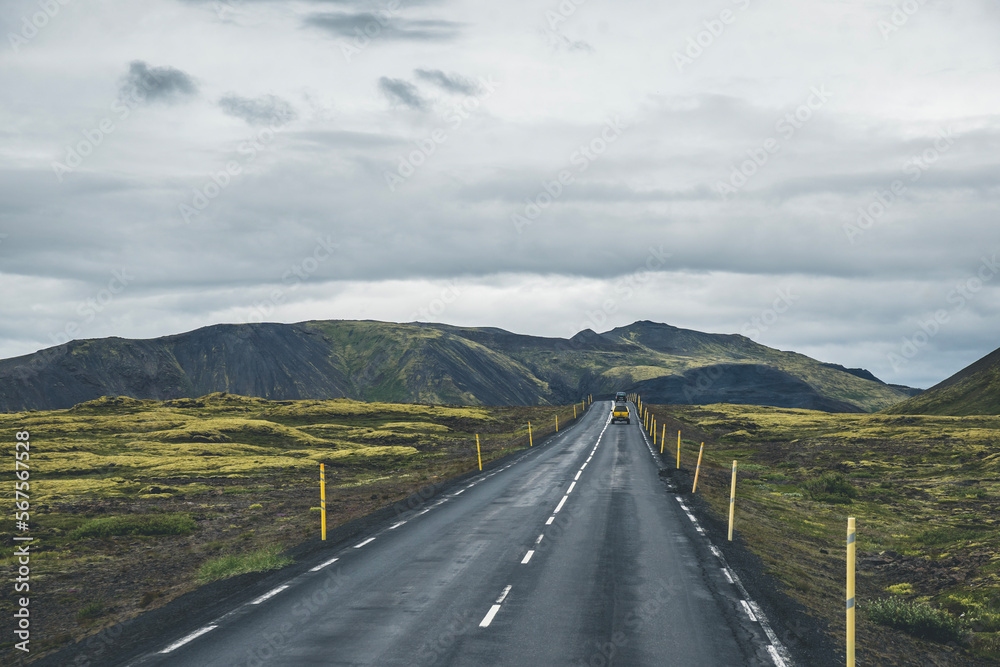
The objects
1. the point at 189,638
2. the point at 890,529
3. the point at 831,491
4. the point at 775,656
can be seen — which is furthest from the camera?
the point at 831,491

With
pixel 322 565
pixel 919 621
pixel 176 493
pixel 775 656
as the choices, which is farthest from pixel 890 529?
pixel 176 493

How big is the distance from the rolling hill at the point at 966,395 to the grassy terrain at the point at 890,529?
44.7m

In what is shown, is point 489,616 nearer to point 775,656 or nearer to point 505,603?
point 505,603

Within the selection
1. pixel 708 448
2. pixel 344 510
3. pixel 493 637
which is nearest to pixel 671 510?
pixel 344 510

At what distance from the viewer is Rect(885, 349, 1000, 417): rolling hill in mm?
103438

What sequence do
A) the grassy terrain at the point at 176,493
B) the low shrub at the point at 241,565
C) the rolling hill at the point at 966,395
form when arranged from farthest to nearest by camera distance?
the rolling hill at the point at 966,395, the grassy terrain at the point at 176,493, the low shrub at the point at 241,565

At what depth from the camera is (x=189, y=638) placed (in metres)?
10.7

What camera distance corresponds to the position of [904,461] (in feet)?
168

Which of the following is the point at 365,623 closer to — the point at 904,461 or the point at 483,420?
the point at 904,461

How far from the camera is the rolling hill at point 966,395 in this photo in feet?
339

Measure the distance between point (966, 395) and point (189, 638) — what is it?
129311mm

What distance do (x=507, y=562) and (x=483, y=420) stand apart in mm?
78326

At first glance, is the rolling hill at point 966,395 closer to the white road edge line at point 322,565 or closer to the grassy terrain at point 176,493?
the grassy terrain at point 176,493

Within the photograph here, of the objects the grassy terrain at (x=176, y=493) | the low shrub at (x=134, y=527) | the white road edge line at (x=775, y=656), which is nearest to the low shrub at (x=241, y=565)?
the grassy terrain at (x=176, y=493)
